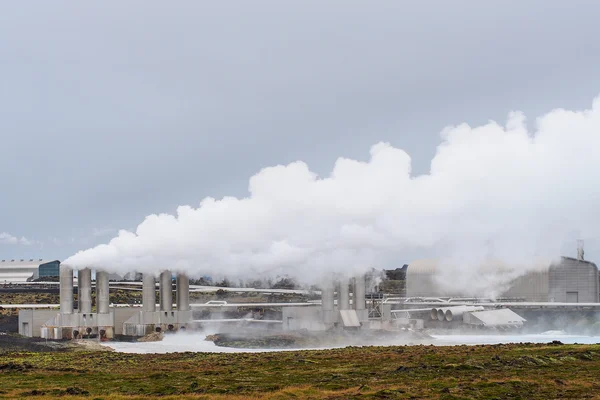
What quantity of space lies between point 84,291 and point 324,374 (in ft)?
235

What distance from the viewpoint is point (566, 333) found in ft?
433

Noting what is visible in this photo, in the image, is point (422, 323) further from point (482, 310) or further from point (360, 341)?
point (360, 341)

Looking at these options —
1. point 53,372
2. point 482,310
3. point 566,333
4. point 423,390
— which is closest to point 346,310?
point 482,310

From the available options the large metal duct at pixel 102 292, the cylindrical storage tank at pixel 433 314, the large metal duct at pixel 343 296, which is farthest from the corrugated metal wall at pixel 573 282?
the large metal duct at pixel 102 292

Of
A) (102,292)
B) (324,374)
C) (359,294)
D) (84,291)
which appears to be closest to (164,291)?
(102,292)

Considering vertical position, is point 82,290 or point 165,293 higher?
point 82,290

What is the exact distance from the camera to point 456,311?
449ft

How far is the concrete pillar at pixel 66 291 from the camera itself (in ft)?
415

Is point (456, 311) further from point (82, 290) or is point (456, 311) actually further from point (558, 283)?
point (82, 290)

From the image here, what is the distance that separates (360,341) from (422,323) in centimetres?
2703

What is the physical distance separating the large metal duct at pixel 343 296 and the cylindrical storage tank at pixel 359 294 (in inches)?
95.1

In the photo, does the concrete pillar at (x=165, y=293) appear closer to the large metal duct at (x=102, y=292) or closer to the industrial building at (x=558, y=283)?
the large metal duct at (x=102, y=292)

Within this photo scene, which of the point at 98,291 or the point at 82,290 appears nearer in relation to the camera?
the point at 82,290

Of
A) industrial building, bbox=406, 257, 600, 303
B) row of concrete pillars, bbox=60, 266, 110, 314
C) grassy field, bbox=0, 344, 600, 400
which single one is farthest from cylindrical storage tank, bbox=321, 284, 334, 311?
industrial building, bbox=406, 257, 600, 303
